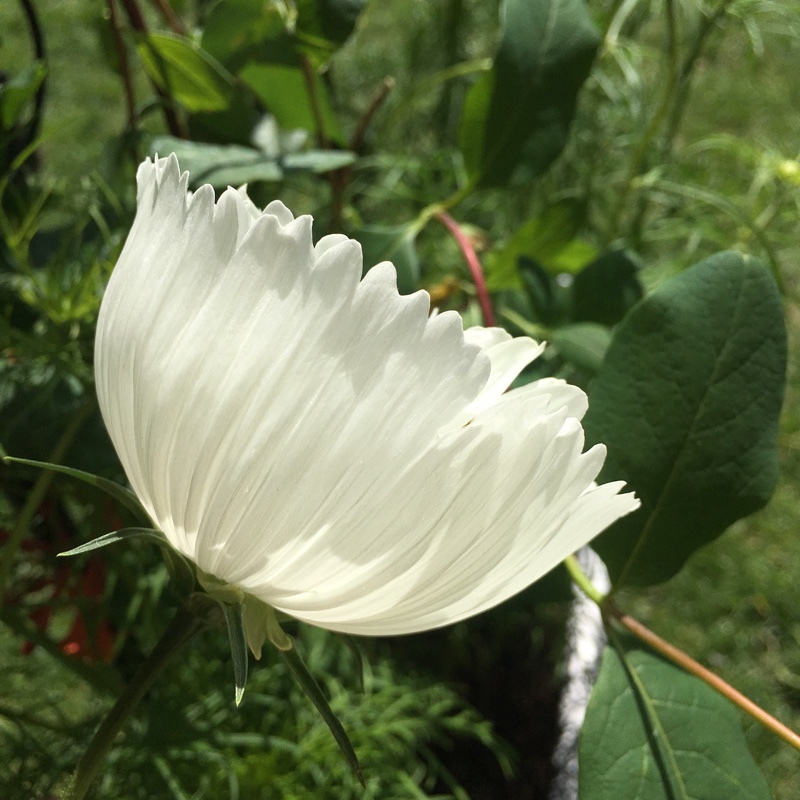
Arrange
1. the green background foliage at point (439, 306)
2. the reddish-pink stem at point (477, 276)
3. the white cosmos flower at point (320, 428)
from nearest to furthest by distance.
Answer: the white cosmos flower at point (320, 428) < the green background foliage at point (439, 306) < the reddish-pink stem at point (477, 276)

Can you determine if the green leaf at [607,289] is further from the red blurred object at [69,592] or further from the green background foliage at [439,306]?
the red blurred object at [69,592]

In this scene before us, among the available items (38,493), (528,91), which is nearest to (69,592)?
(38,493)

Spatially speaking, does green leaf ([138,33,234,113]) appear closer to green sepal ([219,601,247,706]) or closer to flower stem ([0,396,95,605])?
flower stem ([0,396,95,605])

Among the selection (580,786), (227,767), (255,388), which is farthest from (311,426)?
(227,767)

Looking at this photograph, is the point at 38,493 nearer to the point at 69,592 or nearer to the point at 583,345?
the point at 69,592

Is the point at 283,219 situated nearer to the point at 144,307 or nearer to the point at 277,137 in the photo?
the point at 144,307

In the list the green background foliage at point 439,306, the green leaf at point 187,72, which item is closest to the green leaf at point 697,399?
the green background foliage at point 439,306

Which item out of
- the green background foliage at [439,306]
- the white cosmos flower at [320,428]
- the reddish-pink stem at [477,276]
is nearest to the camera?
the white cosmos flower at [320,428]
